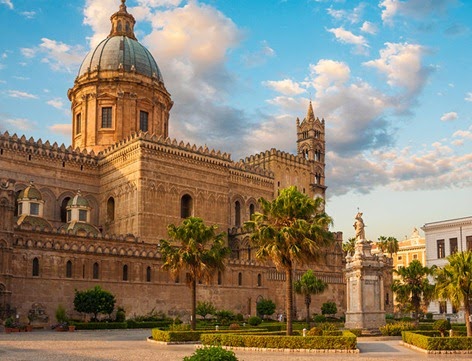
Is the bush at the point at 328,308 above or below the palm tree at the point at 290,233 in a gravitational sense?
below

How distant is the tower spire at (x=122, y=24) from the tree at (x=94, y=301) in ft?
121

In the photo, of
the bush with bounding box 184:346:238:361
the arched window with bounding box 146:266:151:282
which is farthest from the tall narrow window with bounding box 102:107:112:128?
the bush with bounding box 184:346:238:361

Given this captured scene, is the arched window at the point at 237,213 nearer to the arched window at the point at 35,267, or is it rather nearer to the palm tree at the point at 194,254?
the arched window at the point at 35,267

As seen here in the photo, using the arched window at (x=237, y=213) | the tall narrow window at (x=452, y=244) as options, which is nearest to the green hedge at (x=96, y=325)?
the arched window at (x=237, y=213)

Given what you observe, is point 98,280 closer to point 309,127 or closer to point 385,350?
point 385,350

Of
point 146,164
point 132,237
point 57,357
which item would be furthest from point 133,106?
point 57,357

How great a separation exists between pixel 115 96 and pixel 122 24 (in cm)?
1101

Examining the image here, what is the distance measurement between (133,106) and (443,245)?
35520 millimetres

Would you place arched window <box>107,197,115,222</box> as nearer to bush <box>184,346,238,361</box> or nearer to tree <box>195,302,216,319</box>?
tree <box>195,302,216,319</box>

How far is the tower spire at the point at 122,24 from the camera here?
231ft

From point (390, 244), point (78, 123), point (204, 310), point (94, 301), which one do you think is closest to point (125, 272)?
point (94, 301)

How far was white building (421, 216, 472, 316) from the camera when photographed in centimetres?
5722

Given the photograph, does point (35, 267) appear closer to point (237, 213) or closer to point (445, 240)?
point (237, 213)

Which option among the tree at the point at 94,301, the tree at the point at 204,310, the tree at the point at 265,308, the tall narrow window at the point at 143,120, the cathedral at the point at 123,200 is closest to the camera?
the tree at the point at 94,301
